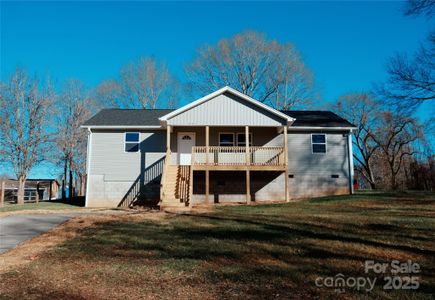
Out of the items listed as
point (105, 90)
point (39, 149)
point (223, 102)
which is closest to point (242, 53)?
point (105, 90)

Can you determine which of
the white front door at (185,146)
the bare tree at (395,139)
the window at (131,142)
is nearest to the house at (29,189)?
the window at (131,142)

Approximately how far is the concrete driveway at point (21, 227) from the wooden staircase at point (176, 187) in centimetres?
427

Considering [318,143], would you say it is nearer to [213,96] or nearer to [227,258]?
[213,96]

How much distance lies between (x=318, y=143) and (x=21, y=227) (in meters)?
14.3

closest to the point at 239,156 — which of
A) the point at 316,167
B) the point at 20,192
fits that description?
the point at 316,167

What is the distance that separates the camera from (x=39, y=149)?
78.3 feet

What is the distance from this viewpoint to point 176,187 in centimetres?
1534

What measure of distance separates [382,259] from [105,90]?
112 feet

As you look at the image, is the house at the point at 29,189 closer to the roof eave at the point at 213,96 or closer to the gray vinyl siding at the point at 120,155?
the gray vinyl siding at the point at 120,155

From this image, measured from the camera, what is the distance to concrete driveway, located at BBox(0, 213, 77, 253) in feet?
26.9

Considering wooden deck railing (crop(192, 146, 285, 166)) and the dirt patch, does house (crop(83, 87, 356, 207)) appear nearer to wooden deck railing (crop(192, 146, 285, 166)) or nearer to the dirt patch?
wooden deck railing (crop(192, 146, 285, 166))

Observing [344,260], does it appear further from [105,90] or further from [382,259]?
[105,90]

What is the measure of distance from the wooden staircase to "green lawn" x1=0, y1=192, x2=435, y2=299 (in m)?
4.09

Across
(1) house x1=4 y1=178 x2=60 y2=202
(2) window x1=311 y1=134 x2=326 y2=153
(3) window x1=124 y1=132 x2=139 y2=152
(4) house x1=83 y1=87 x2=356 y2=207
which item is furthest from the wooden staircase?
(1) house x1=4 y1=178 x2=60 y2=202
